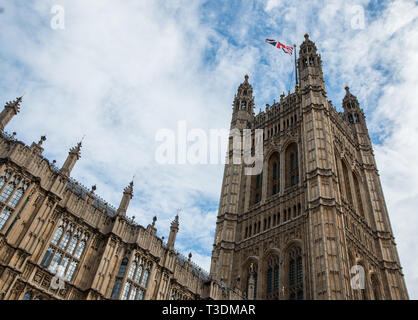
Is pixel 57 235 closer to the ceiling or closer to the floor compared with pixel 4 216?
closer to the ceiling

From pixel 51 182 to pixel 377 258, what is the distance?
34.2 metres

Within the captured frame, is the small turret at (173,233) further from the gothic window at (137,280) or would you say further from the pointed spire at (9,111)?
the pointed spire at (9,111)

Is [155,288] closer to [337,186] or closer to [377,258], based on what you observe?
[337,186]

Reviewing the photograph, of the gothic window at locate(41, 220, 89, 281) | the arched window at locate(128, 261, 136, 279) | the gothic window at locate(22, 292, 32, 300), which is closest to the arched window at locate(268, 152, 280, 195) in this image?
the arched window at locate(128, 261, 136, 279)

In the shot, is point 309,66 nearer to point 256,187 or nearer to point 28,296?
point 256,187

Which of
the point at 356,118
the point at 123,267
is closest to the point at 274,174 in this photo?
the point at 356,118

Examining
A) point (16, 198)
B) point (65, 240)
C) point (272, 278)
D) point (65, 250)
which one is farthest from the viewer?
point (272, 278)

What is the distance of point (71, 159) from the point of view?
23.0m

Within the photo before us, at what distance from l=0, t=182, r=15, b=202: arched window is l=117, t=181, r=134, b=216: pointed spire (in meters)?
6.15

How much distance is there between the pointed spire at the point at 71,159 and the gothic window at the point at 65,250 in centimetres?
301

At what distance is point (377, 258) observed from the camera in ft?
135

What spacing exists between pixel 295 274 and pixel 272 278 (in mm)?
2568

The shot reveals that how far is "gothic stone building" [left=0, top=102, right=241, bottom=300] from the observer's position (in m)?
18.3

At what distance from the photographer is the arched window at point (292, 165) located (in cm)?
4357
